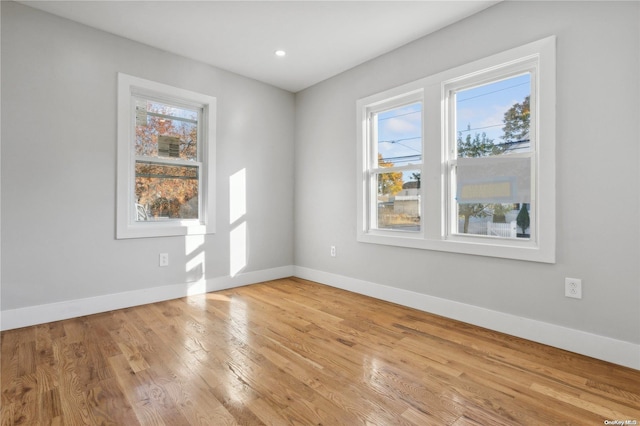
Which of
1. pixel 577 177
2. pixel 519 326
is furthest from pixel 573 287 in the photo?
pixel 577 177

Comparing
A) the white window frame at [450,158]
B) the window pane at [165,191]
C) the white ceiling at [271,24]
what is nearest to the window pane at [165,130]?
the window pane at [165,191]

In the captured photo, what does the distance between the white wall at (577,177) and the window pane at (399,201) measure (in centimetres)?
34

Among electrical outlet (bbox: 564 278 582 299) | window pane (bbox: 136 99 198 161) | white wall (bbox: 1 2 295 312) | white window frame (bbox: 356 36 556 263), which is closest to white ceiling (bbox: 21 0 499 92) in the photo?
white wall (bbox: 1 2 295 312)

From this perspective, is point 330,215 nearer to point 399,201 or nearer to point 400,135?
point 399,201

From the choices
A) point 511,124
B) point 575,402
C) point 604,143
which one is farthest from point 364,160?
point 575,402

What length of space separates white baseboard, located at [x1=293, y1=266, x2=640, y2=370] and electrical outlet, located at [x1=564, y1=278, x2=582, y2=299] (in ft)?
0.78

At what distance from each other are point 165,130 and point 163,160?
0.34 m

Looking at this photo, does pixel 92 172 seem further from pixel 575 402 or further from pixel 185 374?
pixel 575 402

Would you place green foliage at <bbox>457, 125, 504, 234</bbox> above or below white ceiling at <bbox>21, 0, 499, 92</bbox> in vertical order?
below

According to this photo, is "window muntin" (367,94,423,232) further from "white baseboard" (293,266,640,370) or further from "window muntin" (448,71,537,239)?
"white baseboard" (293,266,640,370)

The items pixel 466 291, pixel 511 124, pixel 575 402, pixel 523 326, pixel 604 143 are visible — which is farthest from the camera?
pixel 466 291

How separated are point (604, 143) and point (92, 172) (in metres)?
3.98

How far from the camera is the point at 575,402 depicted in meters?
1.57

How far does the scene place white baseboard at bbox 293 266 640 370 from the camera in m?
1.95
